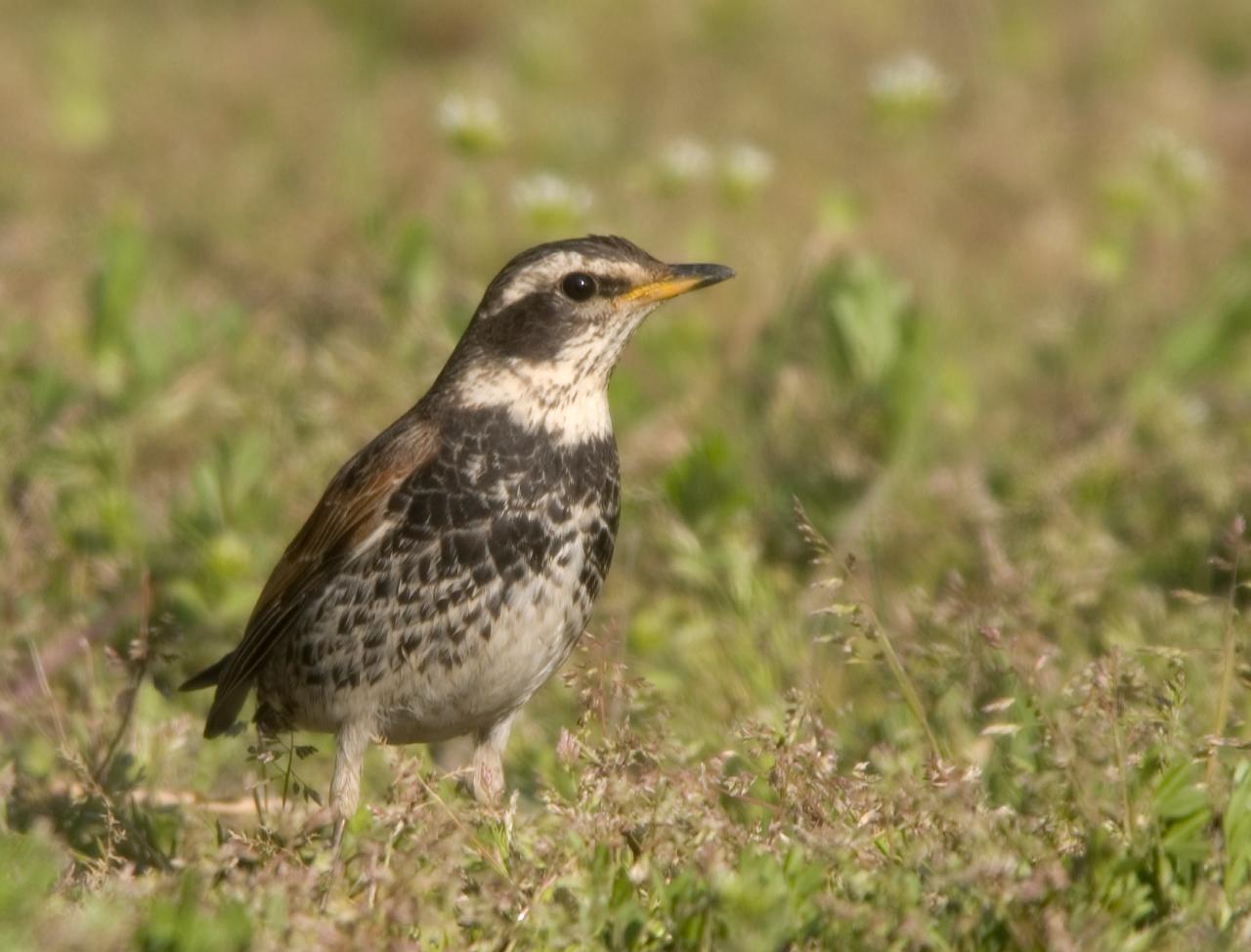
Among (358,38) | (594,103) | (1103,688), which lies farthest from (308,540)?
(358,38)

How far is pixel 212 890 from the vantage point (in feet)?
13.2

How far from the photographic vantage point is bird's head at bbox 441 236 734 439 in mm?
5395

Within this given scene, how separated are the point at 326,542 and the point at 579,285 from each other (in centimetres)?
99

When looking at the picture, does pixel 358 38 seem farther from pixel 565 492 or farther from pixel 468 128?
pixel 565 492

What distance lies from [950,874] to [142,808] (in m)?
2.47

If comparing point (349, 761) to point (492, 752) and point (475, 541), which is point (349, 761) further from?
point (475, 541)

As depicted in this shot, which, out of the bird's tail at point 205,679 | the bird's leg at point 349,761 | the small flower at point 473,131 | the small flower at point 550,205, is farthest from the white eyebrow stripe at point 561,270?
the small flower at point 473,131

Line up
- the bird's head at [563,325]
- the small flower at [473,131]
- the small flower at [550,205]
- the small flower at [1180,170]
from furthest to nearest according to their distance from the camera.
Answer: the small flower at [1180,170] < the small flower at [473,131] < the small flower at [550,205] < the bird's head at [563,325]

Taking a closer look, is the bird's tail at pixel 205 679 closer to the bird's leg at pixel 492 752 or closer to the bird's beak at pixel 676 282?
the bird's leg at pixel 492 752

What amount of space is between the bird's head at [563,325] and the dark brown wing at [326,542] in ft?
0.76

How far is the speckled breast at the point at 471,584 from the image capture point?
5.05 meters

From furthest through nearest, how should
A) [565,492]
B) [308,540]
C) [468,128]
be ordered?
[468,128] < [308,540] < [565,492]

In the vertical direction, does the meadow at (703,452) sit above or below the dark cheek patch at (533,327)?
below

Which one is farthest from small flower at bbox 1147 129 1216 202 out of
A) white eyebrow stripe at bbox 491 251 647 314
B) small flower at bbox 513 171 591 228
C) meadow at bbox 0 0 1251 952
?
white eyebrow stripe at bbox 491 251 647 314
